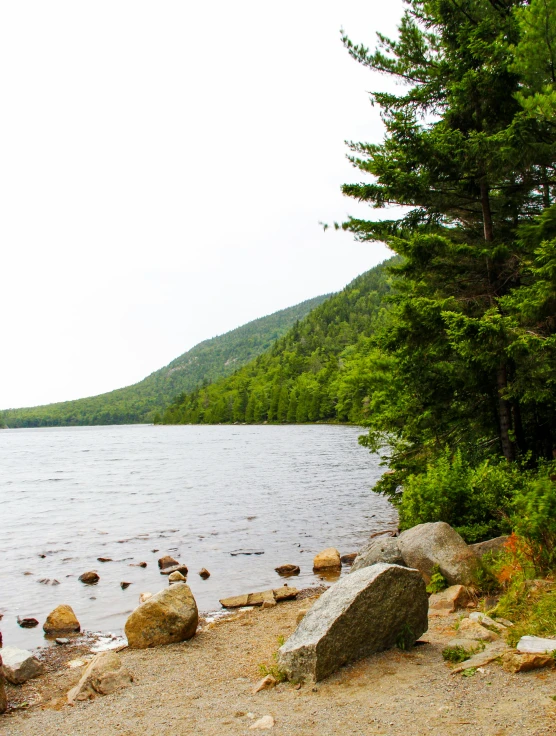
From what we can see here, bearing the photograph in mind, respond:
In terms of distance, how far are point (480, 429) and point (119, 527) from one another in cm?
1479

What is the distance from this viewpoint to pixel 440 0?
1205 centimetres

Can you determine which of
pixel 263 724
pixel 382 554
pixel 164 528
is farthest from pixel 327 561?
pixel 263 724

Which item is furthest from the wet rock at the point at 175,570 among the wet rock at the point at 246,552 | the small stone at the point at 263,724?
the small stone at the point at 263,724

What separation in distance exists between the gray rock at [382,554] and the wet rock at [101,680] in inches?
187

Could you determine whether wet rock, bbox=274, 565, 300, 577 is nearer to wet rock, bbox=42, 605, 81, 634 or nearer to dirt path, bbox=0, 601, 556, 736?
wet rock, bbox=42, 605, 81, 634

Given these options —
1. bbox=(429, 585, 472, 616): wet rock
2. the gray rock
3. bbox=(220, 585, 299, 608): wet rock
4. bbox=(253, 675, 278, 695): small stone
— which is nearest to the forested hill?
bbox=(220, 585, 299, 608): wet rock

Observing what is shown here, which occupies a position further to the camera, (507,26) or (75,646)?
(507,26)

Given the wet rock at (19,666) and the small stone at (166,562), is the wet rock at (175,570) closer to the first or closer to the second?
the small stone at (166,562)

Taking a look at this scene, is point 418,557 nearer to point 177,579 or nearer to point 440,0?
point 177,579

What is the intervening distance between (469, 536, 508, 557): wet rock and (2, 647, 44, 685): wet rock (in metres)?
7.49

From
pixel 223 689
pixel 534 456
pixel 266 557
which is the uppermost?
pixel 534 456

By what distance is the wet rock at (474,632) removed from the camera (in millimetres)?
6582

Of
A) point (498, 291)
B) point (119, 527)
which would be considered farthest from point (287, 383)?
point (498, 291)

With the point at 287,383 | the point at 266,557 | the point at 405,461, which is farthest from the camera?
the point at 287,383
